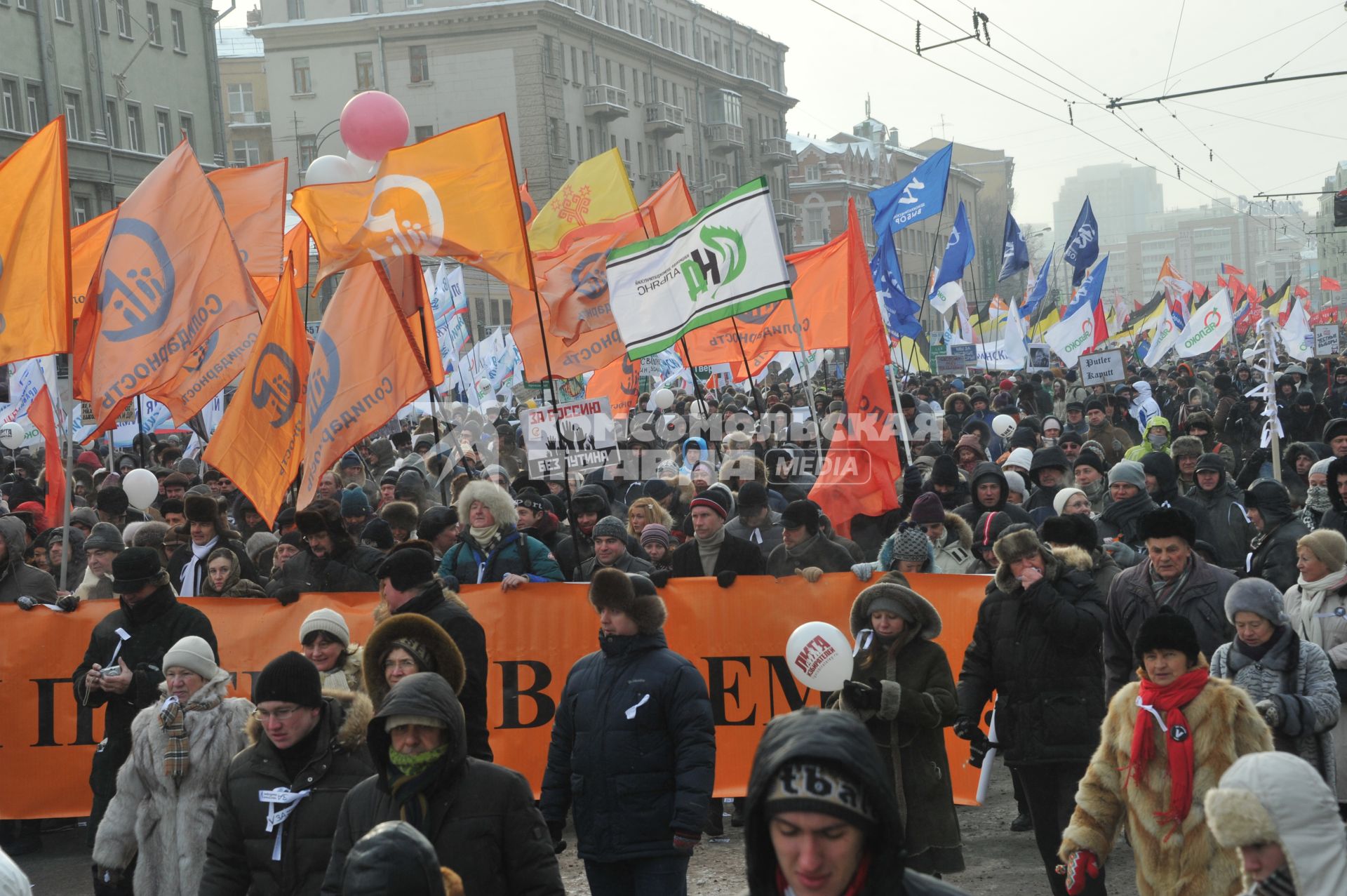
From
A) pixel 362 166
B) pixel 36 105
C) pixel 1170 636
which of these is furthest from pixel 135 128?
pixel 1170 636

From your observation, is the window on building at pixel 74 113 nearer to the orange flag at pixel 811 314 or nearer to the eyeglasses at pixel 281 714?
the orange flag at pixel 811 314

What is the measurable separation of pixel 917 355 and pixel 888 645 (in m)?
21.7

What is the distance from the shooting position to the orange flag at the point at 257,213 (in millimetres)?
13773

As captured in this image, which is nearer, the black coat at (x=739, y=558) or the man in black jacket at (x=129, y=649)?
the man in black jacket at (x=129, y=649)

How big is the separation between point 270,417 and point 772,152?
85.6 metres

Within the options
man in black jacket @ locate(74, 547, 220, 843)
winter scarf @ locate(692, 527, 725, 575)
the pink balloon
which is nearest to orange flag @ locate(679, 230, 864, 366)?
the pink balloon

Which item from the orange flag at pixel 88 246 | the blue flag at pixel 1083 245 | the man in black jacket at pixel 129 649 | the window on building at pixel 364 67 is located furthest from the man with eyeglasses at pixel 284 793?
the window on building at pixel 364 67

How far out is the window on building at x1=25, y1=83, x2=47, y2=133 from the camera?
43.2 metres

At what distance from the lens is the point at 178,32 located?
51219mm

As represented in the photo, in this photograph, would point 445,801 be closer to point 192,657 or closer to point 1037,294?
point 192,657

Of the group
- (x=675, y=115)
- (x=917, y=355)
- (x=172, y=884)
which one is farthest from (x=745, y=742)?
(x=675, y=115)

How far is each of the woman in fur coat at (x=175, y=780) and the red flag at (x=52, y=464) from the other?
5544mm

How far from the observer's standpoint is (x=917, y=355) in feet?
88.9

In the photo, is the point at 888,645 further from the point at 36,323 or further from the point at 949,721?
the point at 36,323
